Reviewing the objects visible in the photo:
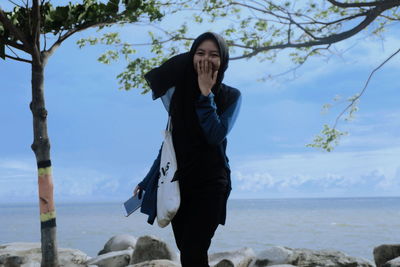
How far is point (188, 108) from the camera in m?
3.61

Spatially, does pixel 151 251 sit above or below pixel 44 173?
below

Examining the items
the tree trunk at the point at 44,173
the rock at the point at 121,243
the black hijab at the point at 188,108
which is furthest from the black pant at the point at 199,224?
the rock at the point at 121,243

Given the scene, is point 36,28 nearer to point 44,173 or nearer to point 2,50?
point 2,50

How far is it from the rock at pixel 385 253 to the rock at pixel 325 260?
1.28ft

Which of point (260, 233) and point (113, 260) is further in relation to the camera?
point (260, 233)

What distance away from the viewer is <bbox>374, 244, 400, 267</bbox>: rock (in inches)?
296

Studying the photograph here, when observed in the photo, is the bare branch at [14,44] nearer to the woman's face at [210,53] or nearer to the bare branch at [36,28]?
the bare branch at [36,28]

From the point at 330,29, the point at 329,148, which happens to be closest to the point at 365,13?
the point at 330,29

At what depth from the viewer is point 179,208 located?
3584 millimetres

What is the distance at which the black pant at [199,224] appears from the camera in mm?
3445

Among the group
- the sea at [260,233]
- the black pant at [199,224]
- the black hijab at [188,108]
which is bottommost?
the sea at [260,233]

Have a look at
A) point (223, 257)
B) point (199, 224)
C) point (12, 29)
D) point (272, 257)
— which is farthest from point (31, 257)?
point (199, 224)

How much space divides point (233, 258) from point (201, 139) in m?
4.09

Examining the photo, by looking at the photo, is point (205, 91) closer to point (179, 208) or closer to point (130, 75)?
point (179, 208)
